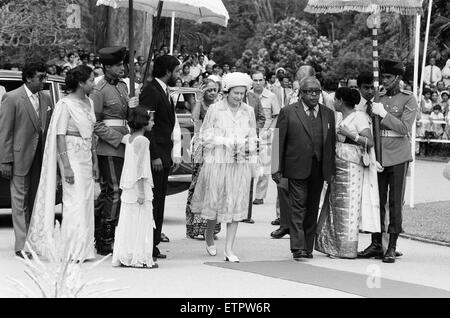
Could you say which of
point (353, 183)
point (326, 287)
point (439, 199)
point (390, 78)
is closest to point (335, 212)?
point (353, 183)

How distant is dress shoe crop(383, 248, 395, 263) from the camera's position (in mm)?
11445

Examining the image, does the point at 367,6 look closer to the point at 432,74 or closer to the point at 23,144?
the point at 23,144

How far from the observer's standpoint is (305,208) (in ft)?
38.0

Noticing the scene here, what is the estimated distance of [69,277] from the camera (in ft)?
21.8

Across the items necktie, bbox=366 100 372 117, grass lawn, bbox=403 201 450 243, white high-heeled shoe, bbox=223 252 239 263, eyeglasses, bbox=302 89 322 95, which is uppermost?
eyeglasses, bbox=302 89 322 95

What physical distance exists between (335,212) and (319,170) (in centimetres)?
56

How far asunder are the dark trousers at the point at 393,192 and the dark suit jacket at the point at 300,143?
58cm

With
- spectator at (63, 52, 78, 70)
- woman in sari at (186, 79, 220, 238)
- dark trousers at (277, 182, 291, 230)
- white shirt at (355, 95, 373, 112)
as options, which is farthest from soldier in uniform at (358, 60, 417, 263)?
spectator at (63, 52, 78, 70)

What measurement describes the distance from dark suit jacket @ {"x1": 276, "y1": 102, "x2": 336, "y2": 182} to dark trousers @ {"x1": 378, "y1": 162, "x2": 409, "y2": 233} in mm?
580

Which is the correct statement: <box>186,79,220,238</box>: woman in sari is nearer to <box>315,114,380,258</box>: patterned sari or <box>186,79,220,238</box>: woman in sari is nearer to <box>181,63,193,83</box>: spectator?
<box>315,114,380,258</box>: patterned sari

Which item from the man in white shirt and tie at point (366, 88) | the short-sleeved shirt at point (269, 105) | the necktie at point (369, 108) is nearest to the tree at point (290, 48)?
the short-sleeved shirt at point (269, 105)

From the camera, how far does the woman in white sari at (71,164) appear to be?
10883 mm

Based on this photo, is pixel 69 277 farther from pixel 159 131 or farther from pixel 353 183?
pixel 353 183

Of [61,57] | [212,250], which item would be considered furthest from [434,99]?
[212,250]
